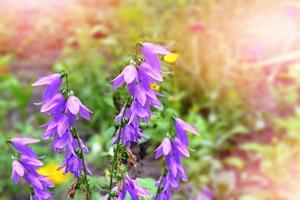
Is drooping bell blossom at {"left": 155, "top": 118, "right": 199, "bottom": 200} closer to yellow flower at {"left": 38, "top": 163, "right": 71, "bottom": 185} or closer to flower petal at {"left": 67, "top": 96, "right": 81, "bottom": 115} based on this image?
flower petal at {"left": 67, "top": 96, "right": 81, "bottom": 115}

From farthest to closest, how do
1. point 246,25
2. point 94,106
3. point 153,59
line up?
point 246,25 → point 94,106 → point 153,59

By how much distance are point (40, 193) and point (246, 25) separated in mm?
3442

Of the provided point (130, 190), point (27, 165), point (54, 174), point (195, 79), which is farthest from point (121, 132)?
point (195, 79)

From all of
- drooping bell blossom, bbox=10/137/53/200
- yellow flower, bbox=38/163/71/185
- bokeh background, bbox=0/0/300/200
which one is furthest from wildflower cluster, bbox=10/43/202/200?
yellow flower, bbox=38/163/71/185

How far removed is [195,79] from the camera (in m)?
4.32

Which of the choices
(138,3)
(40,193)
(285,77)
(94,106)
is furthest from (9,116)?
(40,193)

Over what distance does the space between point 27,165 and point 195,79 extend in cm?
259

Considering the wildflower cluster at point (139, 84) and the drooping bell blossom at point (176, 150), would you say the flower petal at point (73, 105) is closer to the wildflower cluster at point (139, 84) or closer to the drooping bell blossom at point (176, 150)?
the wildflower cluster at point (139, 84)

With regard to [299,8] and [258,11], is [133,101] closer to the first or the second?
[299,8]

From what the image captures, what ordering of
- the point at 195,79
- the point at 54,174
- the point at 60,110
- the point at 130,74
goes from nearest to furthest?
the point at 130,74 < the point at 60,110 < the point at 54,174 < the point at 195,79

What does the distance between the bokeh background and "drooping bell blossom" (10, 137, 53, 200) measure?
73 centimetres

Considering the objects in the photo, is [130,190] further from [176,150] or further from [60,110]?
[60,110]

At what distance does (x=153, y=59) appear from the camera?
168 cm

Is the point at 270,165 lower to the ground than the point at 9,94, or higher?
higher
